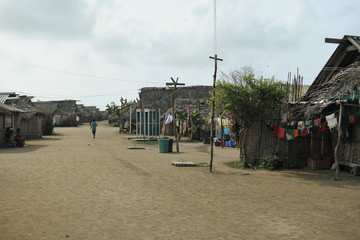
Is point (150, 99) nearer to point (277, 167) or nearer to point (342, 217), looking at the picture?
point (277, 167)

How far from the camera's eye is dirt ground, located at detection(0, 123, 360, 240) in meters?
5.45

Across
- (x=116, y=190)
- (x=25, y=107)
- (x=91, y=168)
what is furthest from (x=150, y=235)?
(x=25, y=107)

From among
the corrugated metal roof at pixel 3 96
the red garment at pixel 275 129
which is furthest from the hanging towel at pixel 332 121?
the corrugated metal roof at pixel 3 96

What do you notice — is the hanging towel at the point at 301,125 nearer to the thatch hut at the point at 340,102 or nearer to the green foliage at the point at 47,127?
the thatch hut at the point at 340,102

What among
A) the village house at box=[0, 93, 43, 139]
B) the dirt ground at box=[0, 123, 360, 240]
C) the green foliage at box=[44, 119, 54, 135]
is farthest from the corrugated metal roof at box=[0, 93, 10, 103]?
the dirt ground at box=[0, 123, 360, 240]

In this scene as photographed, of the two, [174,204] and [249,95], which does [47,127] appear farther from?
[174,204]

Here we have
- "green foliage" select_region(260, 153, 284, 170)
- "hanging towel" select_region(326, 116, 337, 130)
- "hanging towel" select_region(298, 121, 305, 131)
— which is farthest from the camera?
"green foliage" select_region(260, 153, 284, 170)

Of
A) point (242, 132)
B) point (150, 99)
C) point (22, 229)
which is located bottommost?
point (22, 229)

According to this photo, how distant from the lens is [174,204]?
23.8 feet

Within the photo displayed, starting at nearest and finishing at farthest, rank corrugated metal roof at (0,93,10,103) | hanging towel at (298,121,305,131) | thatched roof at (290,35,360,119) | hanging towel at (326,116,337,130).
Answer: thatched roof at (290,35,360,119), hanging towel at (326,116,337,130), hanging towel at (298,121,305,131), corrugated metal roof at (0,93,10,103)

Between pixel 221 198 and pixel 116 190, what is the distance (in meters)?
2.60

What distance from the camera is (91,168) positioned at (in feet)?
40.0

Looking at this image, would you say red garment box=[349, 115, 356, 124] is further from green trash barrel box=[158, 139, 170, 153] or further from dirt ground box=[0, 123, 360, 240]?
green trash barrel box=[158, 139, 170, 153]

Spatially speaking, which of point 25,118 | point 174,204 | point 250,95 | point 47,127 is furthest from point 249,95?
point 47,127
